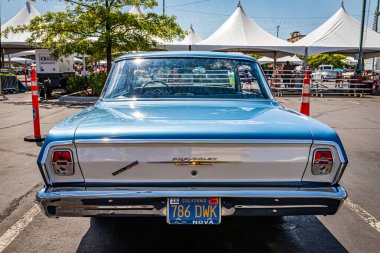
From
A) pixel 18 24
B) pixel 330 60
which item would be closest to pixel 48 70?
pixel 18 24

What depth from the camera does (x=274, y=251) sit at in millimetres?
2824

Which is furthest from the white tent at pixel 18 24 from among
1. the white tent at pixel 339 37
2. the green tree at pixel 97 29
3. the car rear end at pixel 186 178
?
the car rear end at pixel 186 178

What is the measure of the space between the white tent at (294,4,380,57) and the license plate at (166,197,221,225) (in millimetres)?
19000

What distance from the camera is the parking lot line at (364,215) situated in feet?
11.1

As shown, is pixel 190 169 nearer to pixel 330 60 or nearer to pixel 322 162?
pixel 322 162

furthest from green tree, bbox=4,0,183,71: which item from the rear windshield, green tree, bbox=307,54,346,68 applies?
green tree, bbox=307,54,346,68

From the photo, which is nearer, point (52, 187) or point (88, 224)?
point (52, 187)

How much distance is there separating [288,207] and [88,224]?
1886 mm

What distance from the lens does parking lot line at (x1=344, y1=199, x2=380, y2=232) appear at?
11.1 ft

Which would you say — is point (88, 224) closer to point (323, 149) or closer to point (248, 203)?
point (248, 203)

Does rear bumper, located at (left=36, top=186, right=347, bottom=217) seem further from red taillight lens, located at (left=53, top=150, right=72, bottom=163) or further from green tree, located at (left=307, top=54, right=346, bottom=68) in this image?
green tree, located at (left=307, top=54, right=346, bottom=68)

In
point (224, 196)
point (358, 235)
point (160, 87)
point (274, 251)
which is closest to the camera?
point (224, 196)

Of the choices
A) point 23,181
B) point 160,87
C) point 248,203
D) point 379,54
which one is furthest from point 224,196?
point 379,54

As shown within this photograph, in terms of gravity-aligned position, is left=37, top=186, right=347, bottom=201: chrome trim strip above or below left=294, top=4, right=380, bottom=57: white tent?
below
